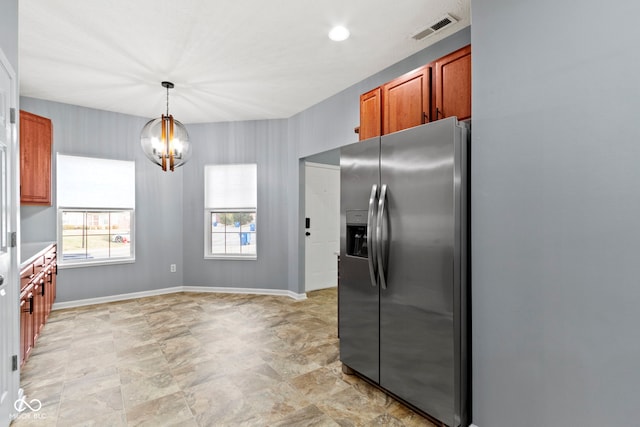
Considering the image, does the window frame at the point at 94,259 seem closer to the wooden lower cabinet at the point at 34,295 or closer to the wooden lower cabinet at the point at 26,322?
the wooden lower cabinet at the point at 34,295

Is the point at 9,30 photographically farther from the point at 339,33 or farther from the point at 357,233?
the point at 357,233

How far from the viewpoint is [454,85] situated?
7.46 ft

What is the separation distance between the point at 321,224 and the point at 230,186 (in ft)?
5.37

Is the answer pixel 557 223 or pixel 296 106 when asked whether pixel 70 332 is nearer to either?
pixel 296 106

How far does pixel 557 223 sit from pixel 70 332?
4.49m

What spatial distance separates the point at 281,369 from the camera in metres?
2.73

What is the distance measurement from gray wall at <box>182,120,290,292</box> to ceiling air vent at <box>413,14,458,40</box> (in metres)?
2.82

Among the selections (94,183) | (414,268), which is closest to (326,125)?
(414,268)

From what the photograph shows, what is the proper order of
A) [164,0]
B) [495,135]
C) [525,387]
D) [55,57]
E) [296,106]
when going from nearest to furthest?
[525,387] → [495,135] → [164,0] → [55,57] → [296,106]

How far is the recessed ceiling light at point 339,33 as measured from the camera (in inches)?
107

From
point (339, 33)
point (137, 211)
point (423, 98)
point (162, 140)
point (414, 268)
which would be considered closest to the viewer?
point (414, 268)

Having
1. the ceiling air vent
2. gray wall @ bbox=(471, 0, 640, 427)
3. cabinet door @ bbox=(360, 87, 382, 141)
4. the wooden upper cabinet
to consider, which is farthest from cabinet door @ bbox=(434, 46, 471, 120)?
the wooden upper cabinet

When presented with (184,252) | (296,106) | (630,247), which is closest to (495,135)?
(630,247)

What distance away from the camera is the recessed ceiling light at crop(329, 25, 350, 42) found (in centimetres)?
271
